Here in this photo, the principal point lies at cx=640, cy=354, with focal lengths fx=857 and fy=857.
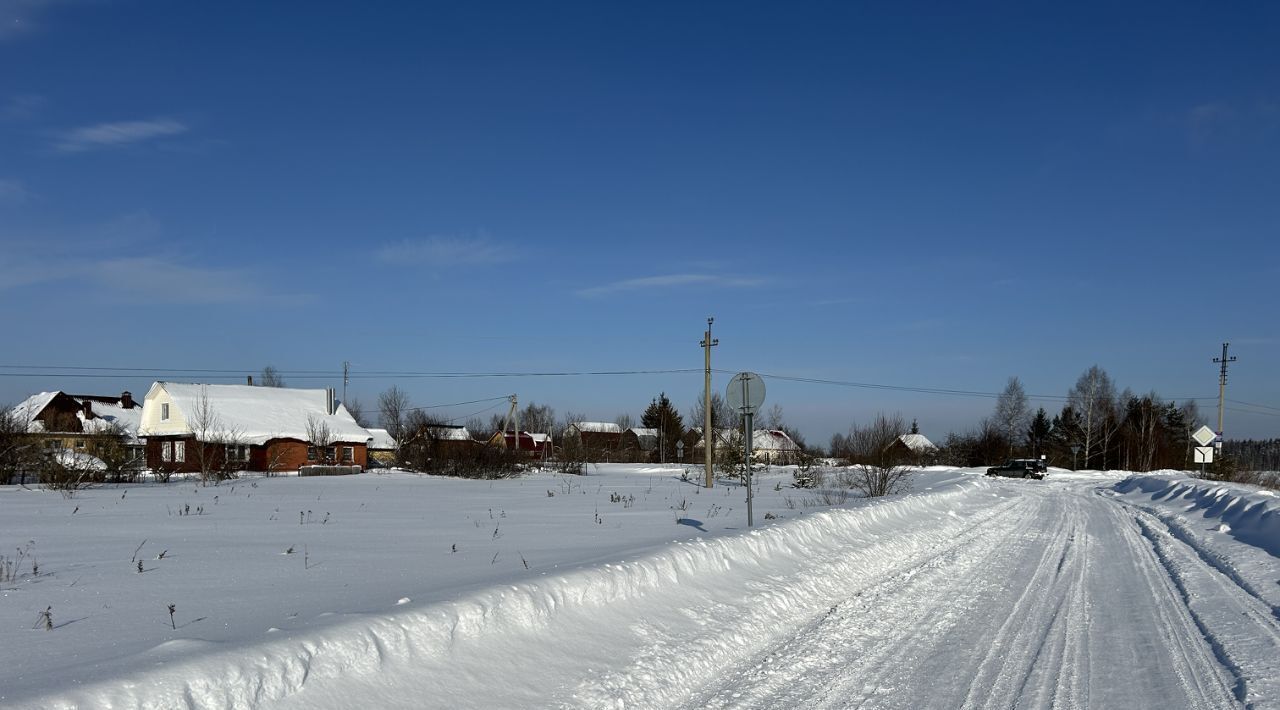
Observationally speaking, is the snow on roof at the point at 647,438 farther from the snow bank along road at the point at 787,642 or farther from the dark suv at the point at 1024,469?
the snow bank along road at the point at 787,642

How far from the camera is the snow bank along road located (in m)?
5.49

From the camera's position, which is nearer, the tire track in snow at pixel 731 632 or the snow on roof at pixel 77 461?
the tire track in snow at pixel 731 632

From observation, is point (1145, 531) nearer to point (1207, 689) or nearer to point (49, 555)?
point (1207, 689)

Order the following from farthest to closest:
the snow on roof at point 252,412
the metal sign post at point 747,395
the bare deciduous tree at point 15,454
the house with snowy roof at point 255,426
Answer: the snow on roof at point 252,412
the house with snowy roof at point 255,426
the bare deciduous tree at point 15,454
the metal sign post at point 747,395

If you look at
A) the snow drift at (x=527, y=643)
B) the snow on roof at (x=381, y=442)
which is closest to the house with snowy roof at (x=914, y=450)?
the snow drift at (x=527, y=643)

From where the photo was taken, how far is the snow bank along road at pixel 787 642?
216 inches

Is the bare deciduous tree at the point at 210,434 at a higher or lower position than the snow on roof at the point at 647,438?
higher

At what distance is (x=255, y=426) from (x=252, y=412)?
193cm

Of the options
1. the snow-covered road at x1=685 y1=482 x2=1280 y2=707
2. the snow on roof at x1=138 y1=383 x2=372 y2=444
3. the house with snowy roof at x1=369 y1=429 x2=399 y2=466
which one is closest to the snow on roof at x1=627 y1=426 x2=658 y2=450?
the house with snowy roof at x1=369 y1=429 x2=399 y2=466

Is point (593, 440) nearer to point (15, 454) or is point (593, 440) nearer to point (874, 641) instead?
point (15, 454)

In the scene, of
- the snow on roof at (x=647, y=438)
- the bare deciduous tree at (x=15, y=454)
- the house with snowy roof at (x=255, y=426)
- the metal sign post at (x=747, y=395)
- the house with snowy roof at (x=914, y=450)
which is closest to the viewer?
the metal sign post at (x=747, y=395)

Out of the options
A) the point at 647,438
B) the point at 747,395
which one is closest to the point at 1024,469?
the point at 747,395

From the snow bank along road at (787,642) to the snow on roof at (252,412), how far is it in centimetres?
5212

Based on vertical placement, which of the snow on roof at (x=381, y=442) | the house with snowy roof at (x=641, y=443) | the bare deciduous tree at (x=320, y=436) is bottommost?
the house with snowy roof at (x=641, y=443)
